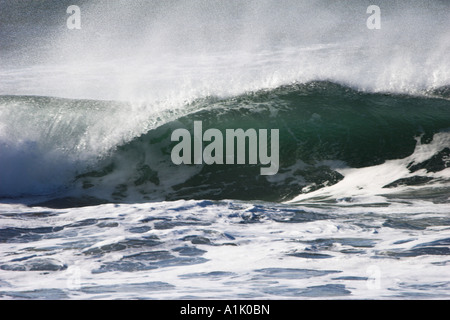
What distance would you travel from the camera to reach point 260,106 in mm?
14250

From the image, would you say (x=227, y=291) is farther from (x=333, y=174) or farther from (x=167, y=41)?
(x=167, y=41)

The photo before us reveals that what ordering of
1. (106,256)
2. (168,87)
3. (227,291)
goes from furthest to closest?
(168,87)
(106,256)
(227,291)

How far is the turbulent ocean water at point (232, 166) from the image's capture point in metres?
6.37

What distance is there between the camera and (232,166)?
1206 cm

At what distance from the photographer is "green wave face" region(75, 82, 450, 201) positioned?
11531mm

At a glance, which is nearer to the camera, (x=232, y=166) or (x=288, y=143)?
(x=232, y=166)

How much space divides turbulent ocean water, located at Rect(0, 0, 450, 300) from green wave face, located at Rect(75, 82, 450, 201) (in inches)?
1.7

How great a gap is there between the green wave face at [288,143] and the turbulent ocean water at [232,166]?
1.7 inches

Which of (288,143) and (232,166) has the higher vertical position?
(288,143)

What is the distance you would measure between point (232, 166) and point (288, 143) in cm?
142

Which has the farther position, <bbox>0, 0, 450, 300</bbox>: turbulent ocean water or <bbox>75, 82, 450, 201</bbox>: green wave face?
<bbox>75, 82, 450, 201</bbox>: green wave face

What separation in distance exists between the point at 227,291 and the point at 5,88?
47.8 ft

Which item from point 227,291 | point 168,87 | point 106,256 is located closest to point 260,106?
point 168,87

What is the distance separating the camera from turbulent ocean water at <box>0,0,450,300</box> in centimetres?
637
